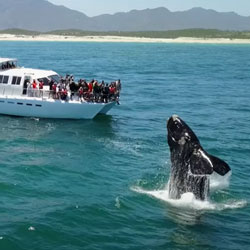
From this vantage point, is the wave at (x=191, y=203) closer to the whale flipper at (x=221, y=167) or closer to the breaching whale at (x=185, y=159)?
the breaching whale at (x=185, y=159)

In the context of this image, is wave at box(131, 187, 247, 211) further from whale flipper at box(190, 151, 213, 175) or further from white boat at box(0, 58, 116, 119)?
white boat at box(0, 58, 116, 119)

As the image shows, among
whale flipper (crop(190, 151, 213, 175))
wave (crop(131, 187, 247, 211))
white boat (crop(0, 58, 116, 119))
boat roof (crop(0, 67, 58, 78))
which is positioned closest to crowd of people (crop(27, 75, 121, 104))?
white boat (crop(0, 58, 116, 119))

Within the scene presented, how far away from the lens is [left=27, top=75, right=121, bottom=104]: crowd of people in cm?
4156

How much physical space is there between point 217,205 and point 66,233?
7.11 m

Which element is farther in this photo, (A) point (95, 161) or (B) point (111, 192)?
(A) point (95, 161)

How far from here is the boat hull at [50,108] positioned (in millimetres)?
41875

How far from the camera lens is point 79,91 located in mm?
41344

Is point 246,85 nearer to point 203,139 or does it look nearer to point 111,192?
point 203,139

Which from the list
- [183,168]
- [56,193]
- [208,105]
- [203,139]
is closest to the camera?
[183,168]

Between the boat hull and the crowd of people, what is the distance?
0.45 metres

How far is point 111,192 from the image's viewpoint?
24.9 m

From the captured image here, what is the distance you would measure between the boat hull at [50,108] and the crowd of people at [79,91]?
0.45 metres

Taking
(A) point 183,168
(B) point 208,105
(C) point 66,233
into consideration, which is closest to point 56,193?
(C) point 66,233

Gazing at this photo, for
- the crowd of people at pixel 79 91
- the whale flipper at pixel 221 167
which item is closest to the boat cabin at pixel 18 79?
the crowd of people at pixel 79 91
